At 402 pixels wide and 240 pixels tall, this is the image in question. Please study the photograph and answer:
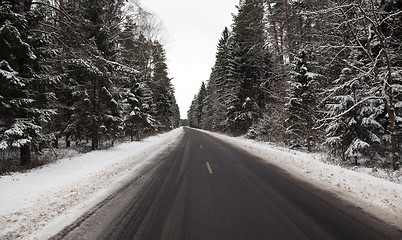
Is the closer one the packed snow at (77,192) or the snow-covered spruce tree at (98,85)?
the packed snow at (77,192)

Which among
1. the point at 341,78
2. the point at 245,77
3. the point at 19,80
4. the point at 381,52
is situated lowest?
the point at 19,80

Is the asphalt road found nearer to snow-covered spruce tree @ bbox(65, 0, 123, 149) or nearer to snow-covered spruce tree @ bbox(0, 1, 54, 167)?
snow-covered spruce tree @ bbox(0, 1, 54, 167)

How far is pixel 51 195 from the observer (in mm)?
5043

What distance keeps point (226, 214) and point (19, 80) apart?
8671mm

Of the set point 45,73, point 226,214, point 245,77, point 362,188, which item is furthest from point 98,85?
point 245,77

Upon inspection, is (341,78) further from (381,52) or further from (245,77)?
(245,77)

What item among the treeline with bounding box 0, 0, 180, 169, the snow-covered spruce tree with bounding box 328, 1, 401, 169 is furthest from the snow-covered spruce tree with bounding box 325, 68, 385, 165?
the treeline with bounding box 0, 0, 180, 169

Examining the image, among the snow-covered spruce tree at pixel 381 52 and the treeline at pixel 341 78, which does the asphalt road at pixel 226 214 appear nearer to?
the treeline at pixel 341 78

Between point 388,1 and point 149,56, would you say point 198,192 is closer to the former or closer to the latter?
point 388,1

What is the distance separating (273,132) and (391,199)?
14.7 m

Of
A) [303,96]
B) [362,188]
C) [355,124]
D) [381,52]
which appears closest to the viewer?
[362,188]

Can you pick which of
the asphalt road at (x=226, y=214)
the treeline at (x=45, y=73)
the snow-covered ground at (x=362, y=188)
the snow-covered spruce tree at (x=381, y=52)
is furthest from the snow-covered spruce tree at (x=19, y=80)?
the snow-covered spruce tree at (x=381, y=52)

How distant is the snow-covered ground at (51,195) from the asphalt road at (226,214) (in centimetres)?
45

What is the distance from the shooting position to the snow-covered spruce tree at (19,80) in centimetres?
677
